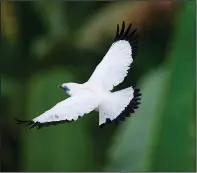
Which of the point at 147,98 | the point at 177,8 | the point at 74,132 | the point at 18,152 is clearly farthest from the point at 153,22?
the point at 18,152

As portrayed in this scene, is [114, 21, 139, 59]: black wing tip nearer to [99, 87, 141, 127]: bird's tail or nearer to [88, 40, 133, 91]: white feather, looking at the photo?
[88, 40, 133, 91]: white feather

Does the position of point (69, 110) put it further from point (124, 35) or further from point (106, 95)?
point (124, 35)

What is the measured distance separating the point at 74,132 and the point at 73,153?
5 cm

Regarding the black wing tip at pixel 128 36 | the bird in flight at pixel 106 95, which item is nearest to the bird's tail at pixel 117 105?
the bird in flight at pixel 106 95

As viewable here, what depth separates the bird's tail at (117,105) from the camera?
2.98ft

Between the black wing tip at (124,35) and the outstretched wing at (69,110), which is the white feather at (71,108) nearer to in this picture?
the outstretched wing at (69,110)

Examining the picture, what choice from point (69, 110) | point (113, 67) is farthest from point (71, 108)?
point (113, 67)

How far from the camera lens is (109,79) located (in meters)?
0.96

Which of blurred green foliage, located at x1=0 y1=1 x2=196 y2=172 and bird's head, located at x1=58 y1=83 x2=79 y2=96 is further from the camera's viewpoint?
blurred green foliage, located at x1=0 y1=1 x2=196 y2=172

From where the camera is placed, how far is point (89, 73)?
1084 mm

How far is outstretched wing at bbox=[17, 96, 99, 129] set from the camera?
35.3 inches

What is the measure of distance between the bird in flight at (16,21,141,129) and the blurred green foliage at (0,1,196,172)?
9 centimetres

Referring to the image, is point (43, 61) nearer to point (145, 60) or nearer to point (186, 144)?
point (145, 60)

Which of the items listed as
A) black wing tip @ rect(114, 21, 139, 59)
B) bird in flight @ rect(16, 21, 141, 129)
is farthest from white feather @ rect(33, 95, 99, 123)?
black wing tip @ rect(114, 21, 139, 59)
